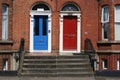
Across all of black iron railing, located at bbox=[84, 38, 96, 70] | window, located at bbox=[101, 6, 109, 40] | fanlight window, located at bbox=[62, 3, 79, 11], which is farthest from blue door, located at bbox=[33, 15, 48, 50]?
window, located at bbox=[101, 6, 109, 40]

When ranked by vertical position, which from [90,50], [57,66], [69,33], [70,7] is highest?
[70,7]

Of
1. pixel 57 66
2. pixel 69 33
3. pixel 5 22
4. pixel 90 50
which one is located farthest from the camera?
pixel 69 33

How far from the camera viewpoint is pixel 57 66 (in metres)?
19.8

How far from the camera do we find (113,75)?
1838cm

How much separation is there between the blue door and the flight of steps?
9.17 ft

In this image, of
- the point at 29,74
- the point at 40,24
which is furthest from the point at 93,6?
the point at 29,74

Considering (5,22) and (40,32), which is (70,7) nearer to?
(40,32)

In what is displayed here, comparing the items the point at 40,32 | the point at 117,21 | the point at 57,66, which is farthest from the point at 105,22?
the point at 57,66

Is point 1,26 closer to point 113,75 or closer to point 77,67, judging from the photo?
point 77,67

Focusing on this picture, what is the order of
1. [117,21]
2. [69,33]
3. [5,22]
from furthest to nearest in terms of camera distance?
1. [69,33]
2. [5,22]
3. [117,21]

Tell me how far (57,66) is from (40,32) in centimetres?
475

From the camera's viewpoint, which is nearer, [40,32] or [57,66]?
[57,66]

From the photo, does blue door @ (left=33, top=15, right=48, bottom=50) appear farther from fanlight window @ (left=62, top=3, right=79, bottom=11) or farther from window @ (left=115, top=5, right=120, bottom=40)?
window @ (left=115, top=5, right=120, bottom=40)

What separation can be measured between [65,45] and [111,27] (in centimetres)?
363
